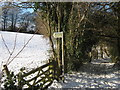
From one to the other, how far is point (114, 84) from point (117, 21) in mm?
2141

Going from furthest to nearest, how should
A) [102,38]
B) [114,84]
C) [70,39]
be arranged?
1. [102,38]
2. [70,39]
3. [114,84]

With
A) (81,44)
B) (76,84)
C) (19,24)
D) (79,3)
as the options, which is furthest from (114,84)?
(19,24)

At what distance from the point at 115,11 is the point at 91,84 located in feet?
8.70

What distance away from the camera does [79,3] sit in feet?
9.89

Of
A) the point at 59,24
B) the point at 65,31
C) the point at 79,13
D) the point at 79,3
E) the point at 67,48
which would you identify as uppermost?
the point at 79,3

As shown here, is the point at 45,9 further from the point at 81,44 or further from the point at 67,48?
the point at 81,44

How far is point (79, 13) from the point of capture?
3.11 metres

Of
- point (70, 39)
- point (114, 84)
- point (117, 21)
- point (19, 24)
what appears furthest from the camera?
point (117, 21)

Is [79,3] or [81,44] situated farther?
[81,44]

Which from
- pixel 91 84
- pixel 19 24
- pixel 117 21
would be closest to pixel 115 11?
pixel 117 21

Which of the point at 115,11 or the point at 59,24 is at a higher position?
the point at 115,11

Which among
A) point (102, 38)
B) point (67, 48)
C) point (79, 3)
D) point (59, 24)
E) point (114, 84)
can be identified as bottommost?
point (114, 84)

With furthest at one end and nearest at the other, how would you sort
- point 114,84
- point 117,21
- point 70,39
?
point 117,21 < point 70,39 < point 114,84

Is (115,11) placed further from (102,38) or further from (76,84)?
(76,84)
